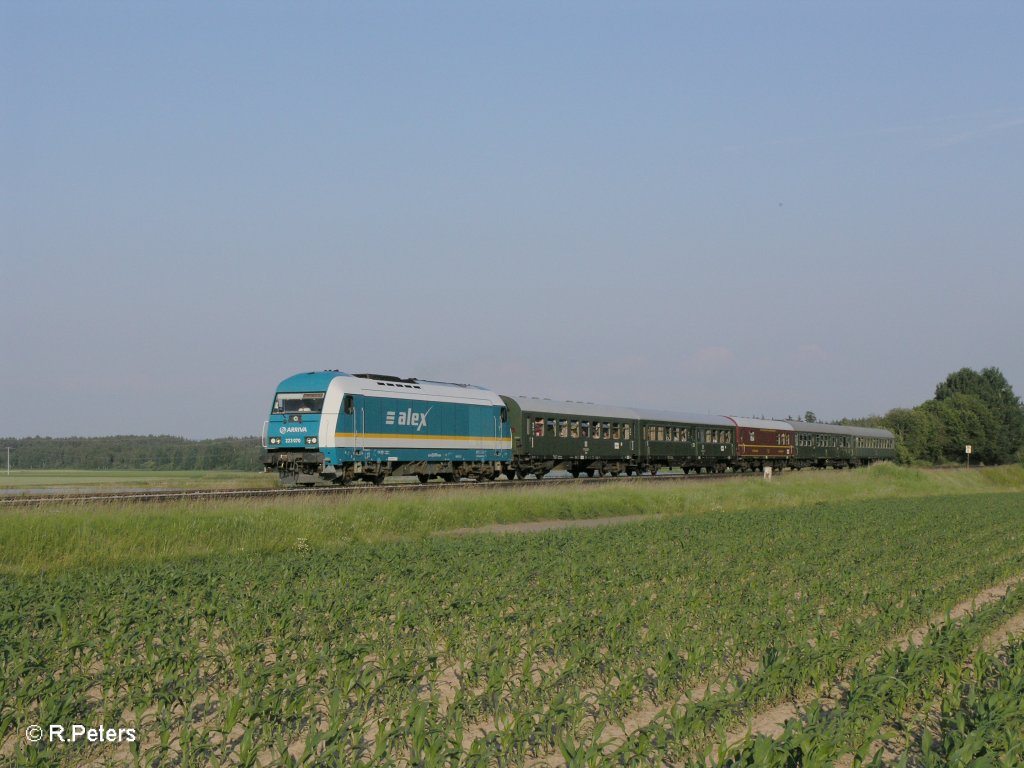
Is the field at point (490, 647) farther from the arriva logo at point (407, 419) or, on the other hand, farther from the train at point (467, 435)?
the arriva logo at point (407, 419)

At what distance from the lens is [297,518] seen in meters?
22.4

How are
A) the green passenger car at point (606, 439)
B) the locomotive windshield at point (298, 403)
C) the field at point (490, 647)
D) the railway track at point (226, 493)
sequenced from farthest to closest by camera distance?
1. the green passenger car at point (606, 439)
2. the locomotive windshield at point (298, 403)
3. the railway track at point (226, 493)
4. the field at point (490, 647)

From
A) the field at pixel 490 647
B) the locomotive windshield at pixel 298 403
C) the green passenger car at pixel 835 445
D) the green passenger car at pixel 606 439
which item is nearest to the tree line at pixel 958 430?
the green passenger car at pixel 835 445

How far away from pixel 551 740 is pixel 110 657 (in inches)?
176

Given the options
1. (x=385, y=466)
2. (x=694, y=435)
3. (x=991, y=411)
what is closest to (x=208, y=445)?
(x=694, y=435)

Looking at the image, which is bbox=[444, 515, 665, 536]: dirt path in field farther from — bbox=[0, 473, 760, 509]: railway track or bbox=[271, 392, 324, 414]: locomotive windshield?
bbox=[271, 392, 324, 414]: locomotive windshield

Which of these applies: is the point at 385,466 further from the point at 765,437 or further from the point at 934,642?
the point at 765,437

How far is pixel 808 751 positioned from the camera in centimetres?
673

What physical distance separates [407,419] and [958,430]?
11657 centimetres

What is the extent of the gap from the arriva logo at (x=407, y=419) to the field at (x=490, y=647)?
1312 cm

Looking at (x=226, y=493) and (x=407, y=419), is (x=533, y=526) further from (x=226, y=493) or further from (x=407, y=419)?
(x=407, y=419)

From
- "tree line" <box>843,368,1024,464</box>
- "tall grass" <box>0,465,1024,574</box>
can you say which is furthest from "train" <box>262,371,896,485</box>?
"tree line" <box>843,368,1024,464</box>

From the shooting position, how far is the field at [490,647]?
24.7 feet

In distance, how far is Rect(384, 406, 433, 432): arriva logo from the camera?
3528 cm
